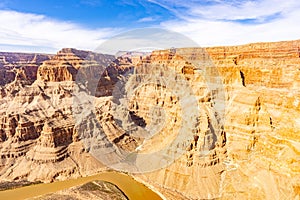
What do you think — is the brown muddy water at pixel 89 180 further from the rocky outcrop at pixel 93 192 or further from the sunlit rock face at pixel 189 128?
the rocky outcrop at pixel 93 192

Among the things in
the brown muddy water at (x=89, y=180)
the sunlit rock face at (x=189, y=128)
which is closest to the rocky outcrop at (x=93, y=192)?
the brown muddy water at (x=89, y=180)

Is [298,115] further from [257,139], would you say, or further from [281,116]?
[257,139]

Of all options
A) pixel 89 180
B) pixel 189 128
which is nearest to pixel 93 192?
pixel 89 180

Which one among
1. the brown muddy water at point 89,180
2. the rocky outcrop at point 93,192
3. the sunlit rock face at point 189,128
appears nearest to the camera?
the sunlit rock face at point 189,128

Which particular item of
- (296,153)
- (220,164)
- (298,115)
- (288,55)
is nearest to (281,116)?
(298,115)

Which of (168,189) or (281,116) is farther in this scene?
(168,189)

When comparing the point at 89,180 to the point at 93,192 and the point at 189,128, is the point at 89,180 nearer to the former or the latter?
the point at 93,192
